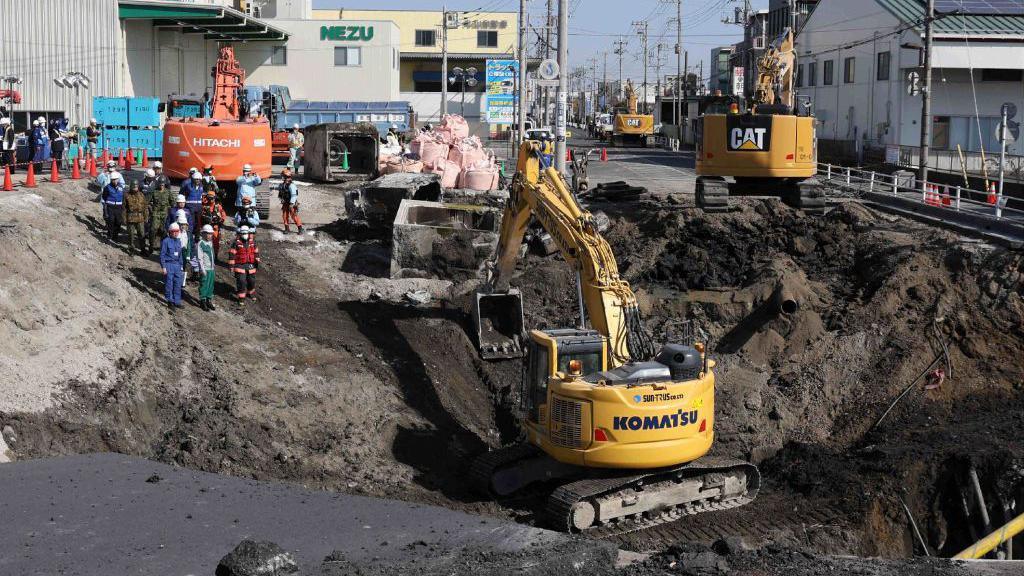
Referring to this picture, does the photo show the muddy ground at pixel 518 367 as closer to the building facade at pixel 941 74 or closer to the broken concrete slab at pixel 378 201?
the broken concrete slab at pixel 378 201

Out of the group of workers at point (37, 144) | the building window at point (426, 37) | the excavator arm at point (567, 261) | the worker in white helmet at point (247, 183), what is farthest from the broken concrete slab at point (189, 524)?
the building window at point (426, 37)

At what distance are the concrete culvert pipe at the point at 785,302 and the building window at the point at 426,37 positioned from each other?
253 ft

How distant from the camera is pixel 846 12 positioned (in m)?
55.3

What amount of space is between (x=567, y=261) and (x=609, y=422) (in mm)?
3265

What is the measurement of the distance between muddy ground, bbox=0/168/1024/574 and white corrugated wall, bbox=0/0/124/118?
1304 centimetres

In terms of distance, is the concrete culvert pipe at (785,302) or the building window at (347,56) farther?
the building window at (347,56)

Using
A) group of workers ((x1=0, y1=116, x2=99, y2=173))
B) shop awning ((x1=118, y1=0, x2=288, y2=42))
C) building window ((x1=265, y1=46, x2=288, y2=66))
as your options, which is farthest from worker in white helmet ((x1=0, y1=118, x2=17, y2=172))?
building window ((x1=265, y1=46, x2=288, y2=66))

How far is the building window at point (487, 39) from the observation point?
9181 centimetres

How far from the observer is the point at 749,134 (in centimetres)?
2753

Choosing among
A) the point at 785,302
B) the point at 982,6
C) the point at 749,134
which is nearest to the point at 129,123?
the point at 749,134

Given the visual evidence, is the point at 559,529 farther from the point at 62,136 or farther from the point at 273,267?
the point at 62,136

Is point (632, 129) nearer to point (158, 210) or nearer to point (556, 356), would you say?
point (158, 210)

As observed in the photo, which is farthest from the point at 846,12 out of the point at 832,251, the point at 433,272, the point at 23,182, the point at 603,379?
Answer: the point at 603,379

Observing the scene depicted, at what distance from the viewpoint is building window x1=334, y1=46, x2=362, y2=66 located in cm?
6856
